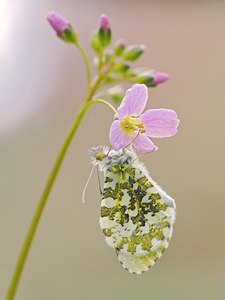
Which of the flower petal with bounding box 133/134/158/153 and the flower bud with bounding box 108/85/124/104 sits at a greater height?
the flower bud with bounding box 108/85/124/104

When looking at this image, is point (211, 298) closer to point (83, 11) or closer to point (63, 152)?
point (63, 152)

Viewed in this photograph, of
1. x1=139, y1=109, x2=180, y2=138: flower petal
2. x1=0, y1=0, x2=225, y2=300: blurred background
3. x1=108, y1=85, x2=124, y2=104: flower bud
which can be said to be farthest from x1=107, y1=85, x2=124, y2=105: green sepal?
x1=0, y1=0, x2=225, y2=300: blurred background

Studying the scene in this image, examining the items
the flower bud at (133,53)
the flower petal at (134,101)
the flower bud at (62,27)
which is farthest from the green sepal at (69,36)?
the flower petal at (134,101)

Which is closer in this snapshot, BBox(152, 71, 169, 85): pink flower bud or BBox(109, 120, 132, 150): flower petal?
BBox(109, 120, 132, 150): flower petal

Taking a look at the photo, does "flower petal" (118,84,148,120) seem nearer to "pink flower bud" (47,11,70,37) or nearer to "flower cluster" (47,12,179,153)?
"flower cluster" (47,12,179,153)

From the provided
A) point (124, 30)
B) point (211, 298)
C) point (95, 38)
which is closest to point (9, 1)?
point (124, 30)

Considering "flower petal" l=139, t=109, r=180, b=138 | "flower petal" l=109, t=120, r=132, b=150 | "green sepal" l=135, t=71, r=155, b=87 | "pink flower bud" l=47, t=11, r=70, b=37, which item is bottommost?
"flower petal" l=109, t=120, r=132, b=150

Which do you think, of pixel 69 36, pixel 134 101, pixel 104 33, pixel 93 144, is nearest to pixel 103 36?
pixel 104 33
